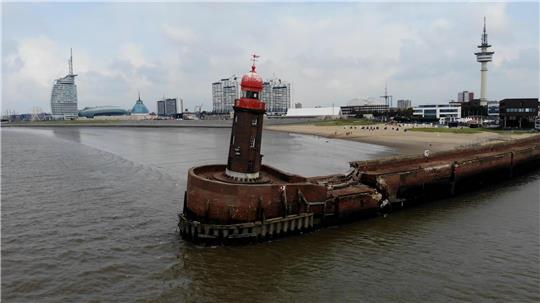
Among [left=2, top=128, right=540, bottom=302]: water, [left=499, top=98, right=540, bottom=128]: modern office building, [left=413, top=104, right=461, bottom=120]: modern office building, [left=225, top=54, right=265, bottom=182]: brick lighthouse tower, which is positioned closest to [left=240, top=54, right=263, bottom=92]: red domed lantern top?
[left=225, top=54, right=265, bottom=182]: brick lighthouse tower

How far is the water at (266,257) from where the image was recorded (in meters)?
16.9

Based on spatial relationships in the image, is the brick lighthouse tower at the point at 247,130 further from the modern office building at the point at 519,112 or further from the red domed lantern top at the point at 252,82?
the modern office building at the point at 519,112

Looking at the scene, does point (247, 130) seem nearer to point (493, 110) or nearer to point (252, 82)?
point (252, 82)

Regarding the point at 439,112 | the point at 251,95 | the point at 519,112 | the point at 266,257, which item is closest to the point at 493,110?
the point at 439,112

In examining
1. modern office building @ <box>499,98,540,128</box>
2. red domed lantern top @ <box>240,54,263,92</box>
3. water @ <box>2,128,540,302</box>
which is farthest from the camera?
modern office building @ <box>499,98,540,128</box>

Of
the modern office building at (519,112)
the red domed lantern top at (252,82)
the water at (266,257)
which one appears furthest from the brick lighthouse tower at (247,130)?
the modern office building at (519,112)

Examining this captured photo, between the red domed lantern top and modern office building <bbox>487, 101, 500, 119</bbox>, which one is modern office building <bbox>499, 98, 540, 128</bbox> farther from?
the red domed lantern top

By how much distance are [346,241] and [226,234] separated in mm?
6480

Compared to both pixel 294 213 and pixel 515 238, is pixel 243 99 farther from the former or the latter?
pixel 515 238

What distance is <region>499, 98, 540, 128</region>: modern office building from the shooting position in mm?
106938

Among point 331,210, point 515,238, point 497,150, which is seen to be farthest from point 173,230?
point 497,150

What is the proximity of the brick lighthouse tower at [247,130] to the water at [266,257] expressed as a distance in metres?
4.62

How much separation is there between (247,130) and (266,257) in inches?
283

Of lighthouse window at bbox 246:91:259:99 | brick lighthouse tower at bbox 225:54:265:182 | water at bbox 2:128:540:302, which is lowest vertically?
water at bbox 2:128:540:302
